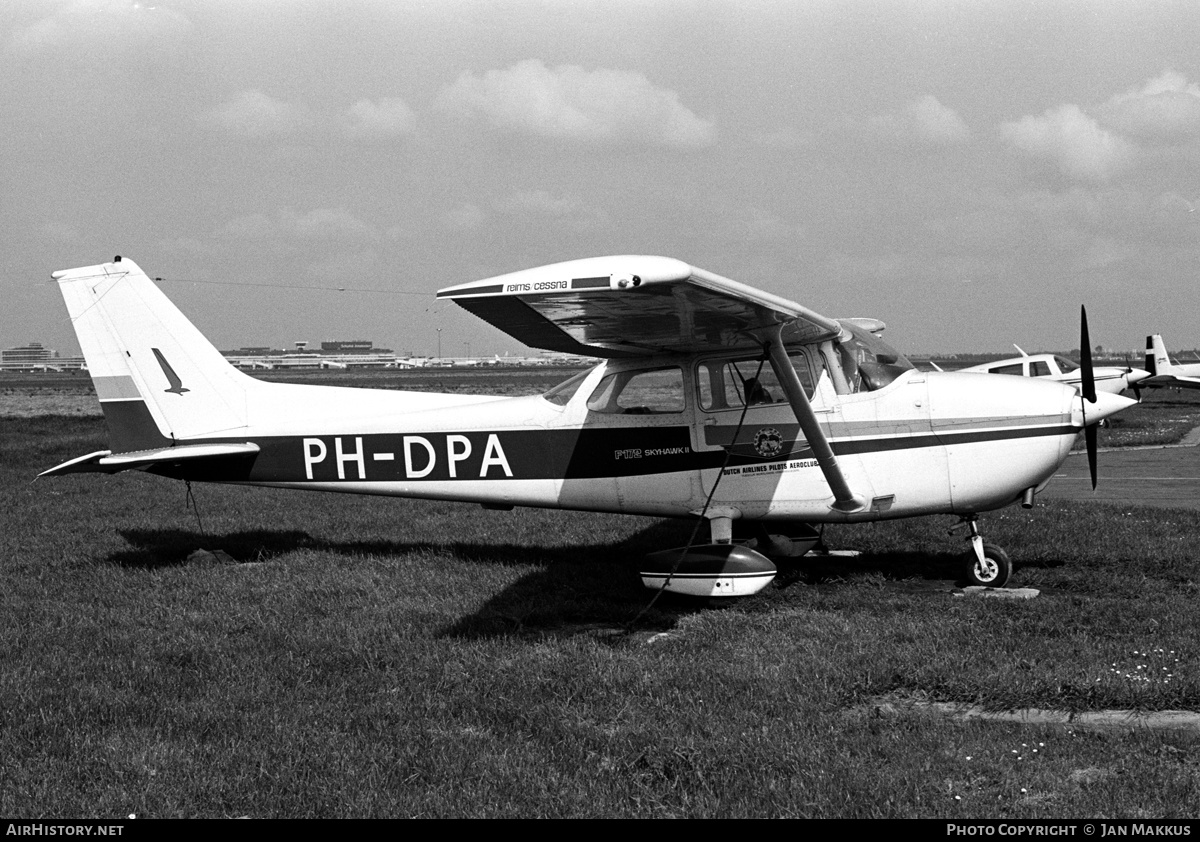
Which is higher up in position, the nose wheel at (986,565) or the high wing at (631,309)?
the high wing at (631,309)

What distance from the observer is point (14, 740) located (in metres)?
4.81

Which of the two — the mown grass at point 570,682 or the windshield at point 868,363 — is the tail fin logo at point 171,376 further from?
the windshield at point 868,363

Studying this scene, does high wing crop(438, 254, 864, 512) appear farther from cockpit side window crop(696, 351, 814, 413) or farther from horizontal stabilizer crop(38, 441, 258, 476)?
horizontal stabilizer crop(38, 441, 258, 476)

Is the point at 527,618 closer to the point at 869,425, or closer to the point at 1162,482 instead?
the point at 869,425

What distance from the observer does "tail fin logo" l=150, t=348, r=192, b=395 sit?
9.63m

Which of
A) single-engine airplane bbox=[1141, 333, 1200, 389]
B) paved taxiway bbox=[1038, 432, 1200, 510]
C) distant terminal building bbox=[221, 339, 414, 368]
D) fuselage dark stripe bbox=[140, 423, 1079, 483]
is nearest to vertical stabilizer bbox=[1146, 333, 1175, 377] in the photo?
single-engine airplane bbox=[1141, 333, 1200, 389]

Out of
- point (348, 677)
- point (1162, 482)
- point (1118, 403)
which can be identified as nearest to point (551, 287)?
point (348, 677)

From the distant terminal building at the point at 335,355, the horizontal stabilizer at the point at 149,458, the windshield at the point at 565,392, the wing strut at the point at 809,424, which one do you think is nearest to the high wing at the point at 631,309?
the wing strut at the point at 809,424

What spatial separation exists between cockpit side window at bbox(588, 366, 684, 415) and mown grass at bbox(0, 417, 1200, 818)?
1482 millimetres

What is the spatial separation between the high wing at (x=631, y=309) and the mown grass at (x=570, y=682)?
2.06m

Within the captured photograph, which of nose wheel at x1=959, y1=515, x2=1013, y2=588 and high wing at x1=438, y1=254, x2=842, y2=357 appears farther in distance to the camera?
nose wheel at x1=959, y1=515, x2=1013, y2=588

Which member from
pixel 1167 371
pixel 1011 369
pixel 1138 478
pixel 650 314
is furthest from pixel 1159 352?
pixel 650 314

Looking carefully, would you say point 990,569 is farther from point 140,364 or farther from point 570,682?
point 140,364

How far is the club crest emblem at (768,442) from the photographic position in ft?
26.9
